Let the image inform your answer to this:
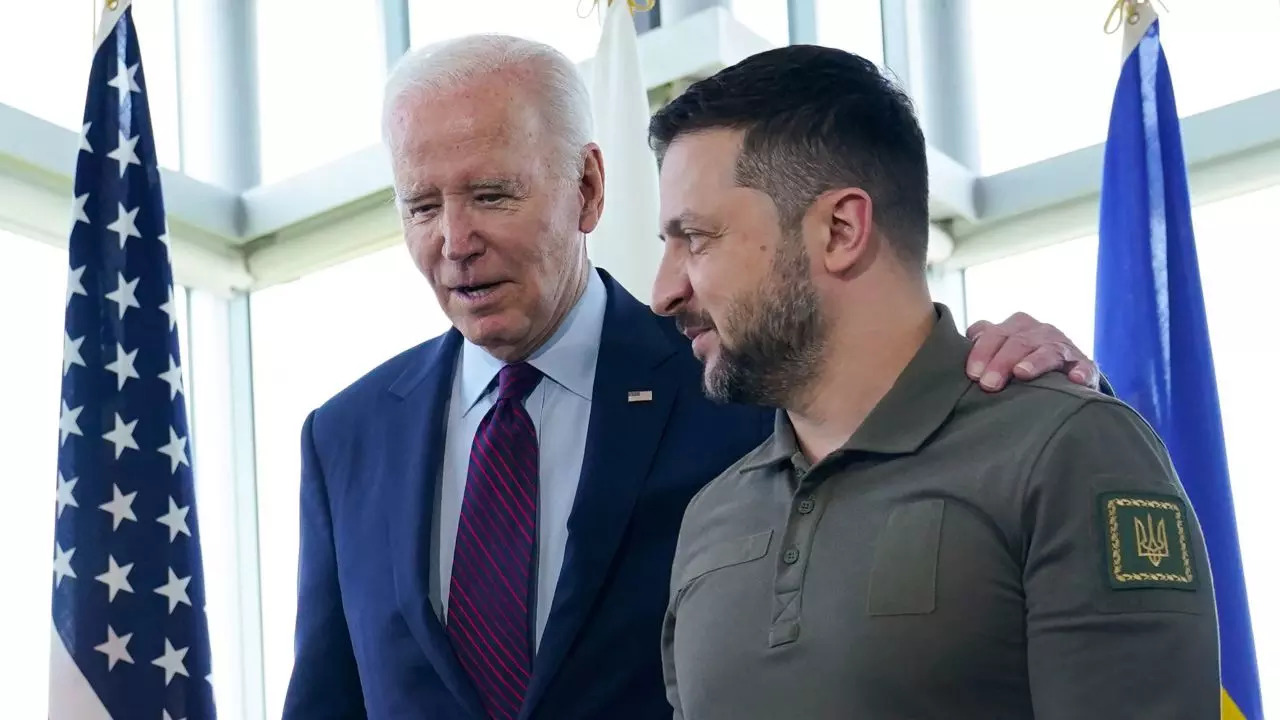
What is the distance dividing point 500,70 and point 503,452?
22.7 inches

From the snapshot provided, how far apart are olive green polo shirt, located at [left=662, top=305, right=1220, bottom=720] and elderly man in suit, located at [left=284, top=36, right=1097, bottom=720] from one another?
1.44 feet

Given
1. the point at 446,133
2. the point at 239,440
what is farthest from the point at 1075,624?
the point at 239,440

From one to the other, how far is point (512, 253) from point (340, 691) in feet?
2.28

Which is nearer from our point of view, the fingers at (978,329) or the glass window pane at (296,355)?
the fingers at (978,329)

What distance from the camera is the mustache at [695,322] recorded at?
1867 millimetres

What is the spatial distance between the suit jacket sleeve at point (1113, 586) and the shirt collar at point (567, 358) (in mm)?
951

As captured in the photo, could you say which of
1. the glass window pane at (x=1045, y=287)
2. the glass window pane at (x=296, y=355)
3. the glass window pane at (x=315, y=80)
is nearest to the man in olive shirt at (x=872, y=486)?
the glass window pane at (x=1045, y=287)

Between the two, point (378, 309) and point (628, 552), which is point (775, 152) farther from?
point (378, 309)

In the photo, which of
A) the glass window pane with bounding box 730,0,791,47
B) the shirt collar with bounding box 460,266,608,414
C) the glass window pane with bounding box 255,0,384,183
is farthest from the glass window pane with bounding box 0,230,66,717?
the shirt collar with bounding box 460,266,608,414

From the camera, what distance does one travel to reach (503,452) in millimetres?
2328

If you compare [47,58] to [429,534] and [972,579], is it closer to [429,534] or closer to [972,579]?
[429,534]

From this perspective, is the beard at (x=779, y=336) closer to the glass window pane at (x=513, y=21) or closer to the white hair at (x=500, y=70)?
the white hair at (x=500, y=70)

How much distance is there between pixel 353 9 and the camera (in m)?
5.48

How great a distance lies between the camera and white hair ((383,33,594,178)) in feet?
7.91
